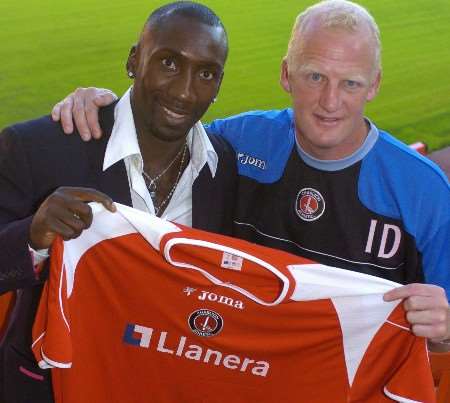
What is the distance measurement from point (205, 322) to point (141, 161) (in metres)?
0.50

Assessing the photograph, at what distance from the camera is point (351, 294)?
1751 mm

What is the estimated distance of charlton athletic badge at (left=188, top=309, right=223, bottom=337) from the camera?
1.83m

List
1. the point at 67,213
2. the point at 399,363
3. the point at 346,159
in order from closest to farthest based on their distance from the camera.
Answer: the point at 67,213
the point at 399,363
the point at 346,159

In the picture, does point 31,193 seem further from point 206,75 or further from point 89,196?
point 206,75

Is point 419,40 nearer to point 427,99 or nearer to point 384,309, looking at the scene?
point 427,99

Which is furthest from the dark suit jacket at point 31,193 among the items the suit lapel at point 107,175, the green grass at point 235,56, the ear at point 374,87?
the green grass at point 235,56

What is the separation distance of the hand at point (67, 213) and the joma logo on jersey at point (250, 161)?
0.82 m

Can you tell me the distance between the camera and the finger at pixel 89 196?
1604 millimetres

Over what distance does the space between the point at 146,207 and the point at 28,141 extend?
382 millimetres

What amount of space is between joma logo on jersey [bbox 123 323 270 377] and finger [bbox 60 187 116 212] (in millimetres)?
387

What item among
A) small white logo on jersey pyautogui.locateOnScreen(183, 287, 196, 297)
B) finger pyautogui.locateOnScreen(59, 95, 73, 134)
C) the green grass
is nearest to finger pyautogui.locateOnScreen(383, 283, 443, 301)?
small white logo on jersey pyautogui.locateOnScreen(183, 287, 196, 297)

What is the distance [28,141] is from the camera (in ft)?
5.97

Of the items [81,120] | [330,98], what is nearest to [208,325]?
[81,120]

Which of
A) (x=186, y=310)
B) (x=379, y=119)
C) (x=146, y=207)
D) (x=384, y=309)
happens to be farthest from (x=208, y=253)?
(x=379, y=119)
